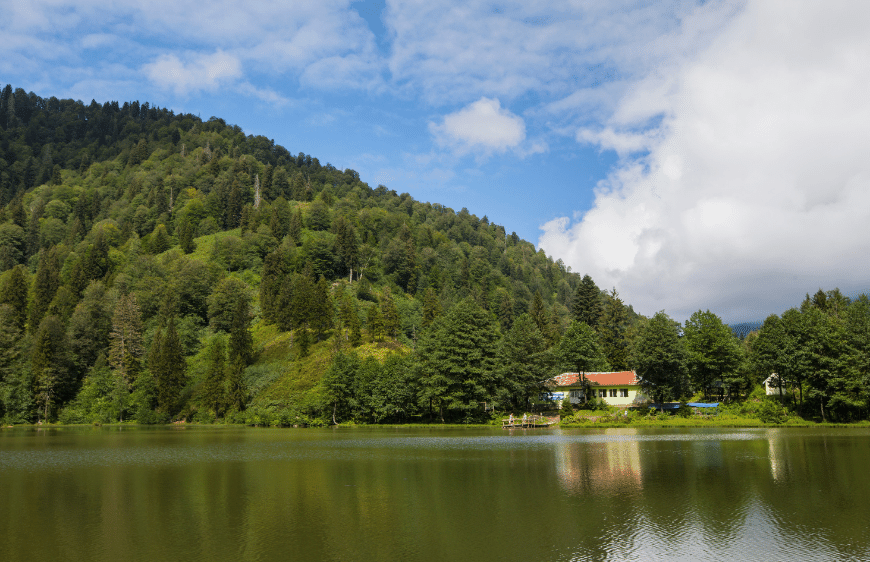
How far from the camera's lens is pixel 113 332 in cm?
12075

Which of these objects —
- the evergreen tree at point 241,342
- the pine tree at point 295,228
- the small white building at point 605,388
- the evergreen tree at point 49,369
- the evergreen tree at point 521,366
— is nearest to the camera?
the evergreen tree at point 521,366

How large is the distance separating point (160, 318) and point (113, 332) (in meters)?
11.2

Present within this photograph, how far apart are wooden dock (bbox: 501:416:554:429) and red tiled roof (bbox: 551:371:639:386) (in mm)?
13370

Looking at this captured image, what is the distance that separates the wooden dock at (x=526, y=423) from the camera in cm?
8038

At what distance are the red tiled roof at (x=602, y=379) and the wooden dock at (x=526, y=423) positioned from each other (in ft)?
43.9

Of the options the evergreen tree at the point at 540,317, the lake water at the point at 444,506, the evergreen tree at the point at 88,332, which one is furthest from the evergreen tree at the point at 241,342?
the lake water at the point at 444,506

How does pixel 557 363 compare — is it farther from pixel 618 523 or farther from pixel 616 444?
pixel 618 523

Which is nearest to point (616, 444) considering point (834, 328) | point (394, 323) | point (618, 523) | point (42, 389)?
point (618, 523)

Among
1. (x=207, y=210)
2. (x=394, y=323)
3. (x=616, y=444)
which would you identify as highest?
(x=207, y=210)

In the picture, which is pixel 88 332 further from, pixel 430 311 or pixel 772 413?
pixel 772 413

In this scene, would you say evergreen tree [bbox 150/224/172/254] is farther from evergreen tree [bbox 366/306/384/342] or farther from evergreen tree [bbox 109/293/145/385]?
evergreen tree [bbox 366/306/384/342]

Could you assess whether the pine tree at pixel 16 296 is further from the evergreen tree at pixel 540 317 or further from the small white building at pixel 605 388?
the small white building at pixel 605 388

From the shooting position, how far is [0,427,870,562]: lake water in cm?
1805

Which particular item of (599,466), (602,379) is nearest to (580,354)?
(602,379)
